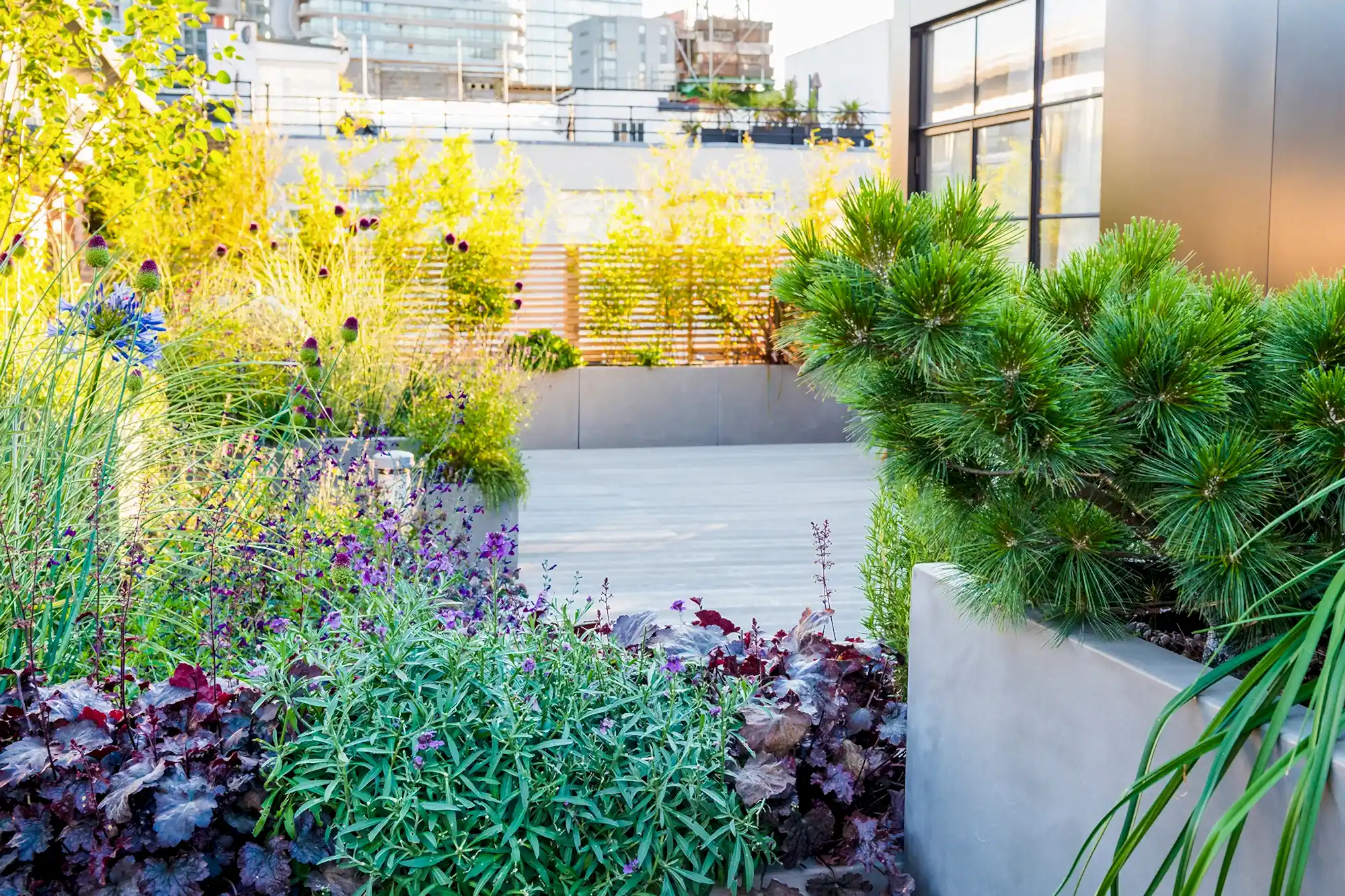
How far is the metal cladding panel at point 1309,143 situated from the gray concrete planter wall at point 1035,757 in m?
2.78

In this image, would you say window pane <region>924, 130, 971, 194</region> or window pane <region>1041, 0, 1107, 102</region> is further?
window pane <region>924, 130, 971, 194</region>

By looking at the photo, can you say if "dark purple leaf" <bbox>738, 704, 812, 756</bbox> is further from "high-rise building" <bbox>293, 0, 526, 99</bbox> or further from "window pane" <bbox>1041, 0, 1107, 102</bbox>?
"high-rise building" <bbox>293, 0, 526, 99</bbox>

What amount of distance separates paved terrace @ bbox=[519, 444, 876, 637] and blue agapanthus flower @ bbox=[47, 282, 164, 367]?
2.02m

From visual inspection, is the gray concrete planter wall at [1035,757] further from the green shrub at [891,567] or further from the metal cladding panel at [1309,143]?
the metal cladding panel at [1309,143]

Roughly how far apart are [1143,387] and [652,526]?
4.69 metres

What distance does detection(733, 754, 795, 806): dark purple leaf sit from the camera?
5.51 ft

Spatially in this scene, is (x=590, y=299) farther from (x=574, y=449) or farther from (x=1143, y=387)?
(x=1143, y=387)

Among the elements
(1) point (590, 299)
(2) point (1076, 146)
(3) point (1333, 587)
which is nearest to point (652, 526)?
(2) point (1076, 146)

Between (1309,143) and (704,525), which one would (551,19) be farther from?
(1309,143)

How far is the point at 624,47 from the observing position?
8156 centimetres

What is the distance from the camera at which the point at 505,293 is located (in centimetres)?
908

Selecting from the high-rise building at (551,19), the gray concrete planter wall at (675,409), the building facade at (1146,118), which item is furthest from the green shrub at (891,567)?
the high-rise building at (551,19)

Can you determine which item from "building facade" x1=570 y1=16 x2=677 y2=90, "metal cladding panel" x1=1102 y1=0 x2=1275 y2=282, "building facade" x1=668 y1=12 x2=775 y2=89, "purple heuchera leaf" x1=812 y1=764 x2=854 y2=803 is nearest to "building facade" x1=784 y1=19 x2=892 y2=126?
"metal cladding panel" x1=1102 y1=0 x2=1275 y2=282

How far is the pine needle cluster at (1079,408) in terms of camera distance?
132cm
